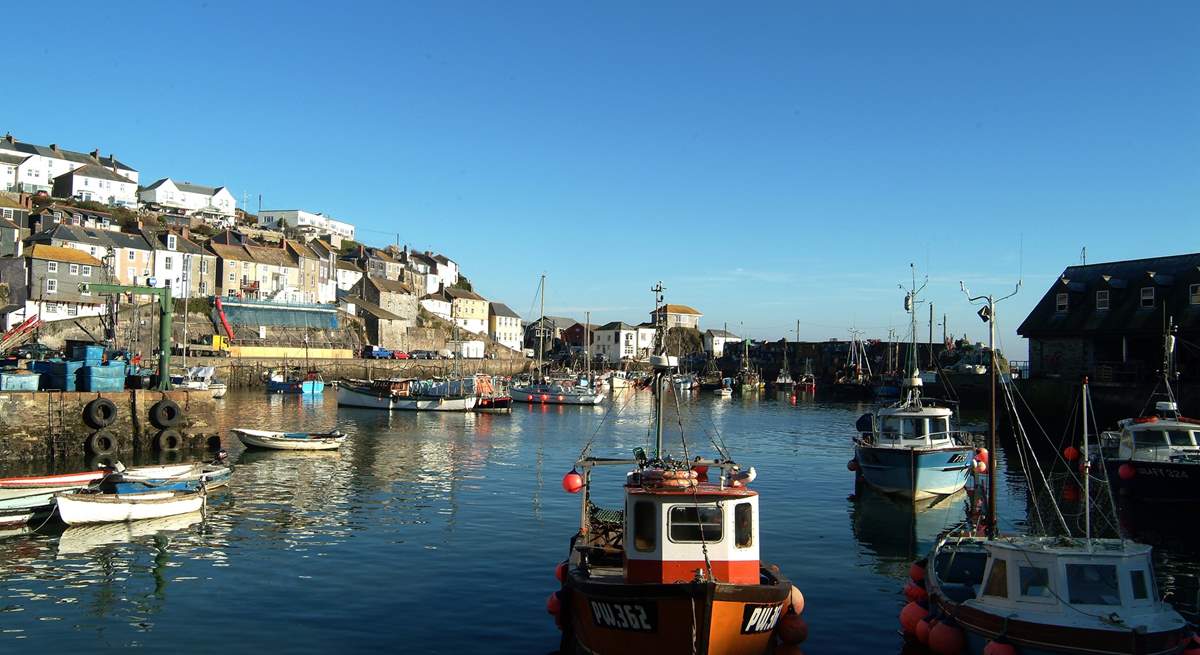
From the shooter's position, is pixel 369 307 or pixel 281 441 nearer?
pixel 281 441

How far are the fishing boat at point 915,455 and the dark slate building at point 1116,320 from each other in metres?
23.8

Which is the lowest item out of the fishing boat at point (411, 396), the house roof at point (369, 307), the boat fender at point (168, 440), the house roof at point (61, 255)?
the boat fender at point (168, 440)

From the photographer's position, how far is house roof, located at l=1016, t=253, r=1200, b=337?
5688cm

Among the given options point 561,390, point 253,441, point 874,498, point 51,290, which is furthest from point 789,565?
point 51,290

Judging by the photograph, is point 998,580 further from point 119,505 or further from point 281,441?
point 281,441

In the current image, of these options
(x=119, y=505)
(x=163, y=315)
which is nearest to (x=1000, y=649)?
(x=119, y=505)

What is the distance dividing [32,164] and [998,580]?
15750cm

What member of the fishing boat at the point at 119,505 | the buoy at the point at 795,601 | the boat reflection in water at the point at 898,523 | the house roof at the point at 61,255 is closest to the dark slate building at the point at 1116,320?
the boat reflection in water at the point at 898,523

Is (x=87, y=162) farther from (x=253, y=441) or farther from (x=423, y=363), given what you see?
(x=253, y=441)

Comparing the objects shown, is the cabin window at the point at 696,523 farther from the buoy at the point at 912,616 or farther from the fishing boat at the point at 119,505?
the fishing boat at the point at 119,505

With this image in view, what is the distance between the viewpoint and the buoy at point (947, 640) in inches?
667

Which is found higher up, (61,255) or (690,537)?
(61,255)

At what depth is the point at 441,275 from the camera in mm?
185250

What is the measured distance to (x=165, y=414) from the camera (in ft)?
154
